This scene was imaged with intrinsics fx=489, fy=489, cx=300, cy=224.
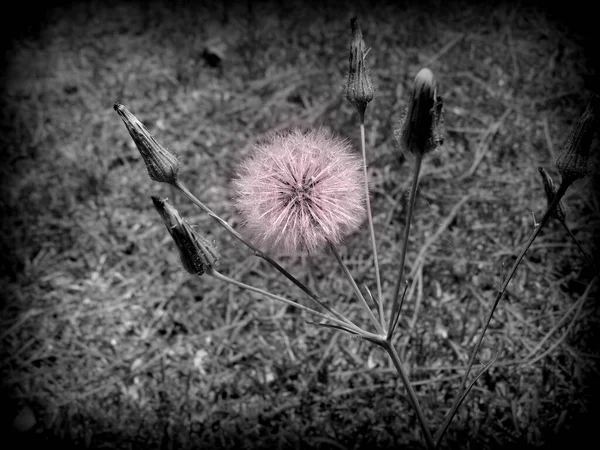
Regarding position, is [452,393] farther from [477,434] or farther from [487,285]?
[487,285]

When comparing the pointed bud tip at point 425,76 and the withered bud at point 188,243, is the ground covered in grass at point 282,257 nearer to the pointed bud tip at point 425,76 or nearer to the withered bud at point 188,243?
the withered bud at point 188,243

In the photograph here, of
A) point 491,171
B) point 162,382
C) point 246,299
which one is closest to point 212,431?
point 162,382

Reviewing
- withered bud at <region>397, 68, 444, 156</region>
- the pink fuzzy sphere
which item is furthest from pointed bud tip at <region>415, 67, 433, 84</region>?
the pink fuzzy sphere

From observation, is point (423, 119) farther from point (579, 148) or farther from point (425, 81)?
point (579, 148)

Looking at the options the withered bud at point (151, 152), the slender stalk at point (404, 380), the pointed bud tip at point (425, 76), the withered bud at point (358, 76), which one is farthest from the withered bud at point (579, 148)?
the withered bud at point (151, 152)

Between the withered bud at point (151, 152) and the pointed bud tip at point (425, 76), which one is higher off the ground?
the pointed bud tip at point (425, 76)

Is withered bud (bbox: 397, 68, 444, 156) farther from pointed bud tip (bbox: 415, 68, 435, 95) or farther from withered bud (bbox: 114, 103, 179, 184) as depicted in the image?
withered bud (bbox: 114, 103, 179, 184)
